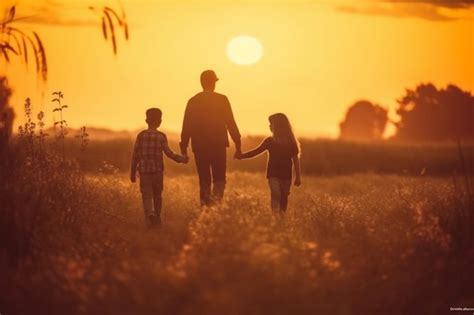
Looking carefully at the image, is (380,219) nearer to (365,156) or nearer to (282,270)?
(282,270)

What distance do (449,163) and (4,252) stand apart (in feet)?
93.7

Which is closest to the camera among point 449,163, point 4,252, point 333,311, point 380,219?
point 333,311

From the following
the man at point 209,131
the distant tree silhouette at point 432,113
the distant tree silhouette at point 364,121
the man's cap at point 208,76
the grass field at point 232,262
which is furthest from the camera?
the distant tree silhouette at point 364,121

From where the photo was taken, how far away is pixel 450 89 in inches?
2608

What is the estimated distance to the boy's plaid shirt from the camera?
13.7 metres

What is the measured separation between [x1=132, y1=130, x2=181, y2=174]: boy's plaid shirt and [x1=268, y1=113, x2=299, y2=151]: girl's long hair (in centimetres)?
155

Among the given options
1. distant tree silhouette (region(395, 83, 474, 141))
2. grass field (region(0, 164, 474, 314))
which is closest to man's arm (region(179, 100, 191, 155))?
grass field (region(0, 164, 474, 314))

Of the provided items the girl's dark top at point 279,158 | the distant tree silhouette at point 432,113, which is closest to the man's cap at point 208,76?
the girl's dark top at point 279,158

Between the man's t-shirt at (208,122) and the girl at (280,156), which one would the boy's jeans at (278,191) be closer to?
the girl at (280,156)

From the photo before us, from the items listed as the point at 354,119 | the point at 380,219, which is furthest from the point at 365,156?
the point at 354,119

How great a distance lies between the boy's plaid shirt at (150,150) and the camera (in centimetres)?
1374

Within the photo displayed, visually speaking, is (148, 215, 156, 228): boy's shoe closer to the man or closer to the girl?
the man

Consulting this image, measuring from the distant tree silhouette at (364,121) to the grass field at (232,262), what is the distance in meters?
74.5

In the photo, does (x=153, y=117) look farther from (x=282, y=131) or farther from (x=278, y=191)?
(x=278, y=191)
